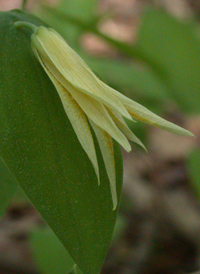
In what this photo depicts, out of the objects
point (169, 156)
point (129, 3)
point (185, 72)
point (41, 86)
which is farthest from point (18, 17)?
point (129, 3)

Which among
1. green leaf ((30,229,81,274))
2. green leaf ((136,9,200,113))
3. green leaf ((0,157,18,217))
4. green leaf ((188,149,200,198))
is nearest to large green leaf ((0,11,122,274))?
green leaf ((0,157,18,217))

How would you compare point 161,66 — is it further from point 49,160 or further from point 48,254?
point 49,160

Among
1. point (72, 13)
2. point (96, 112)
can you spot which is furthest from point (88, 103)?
point (72, 13)

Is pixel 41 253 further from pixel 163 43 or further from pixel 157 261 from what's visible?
pixel 163 43

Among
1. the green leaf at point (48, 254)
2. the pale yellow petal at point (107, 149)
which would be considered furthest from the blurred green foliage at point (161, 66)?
the pale yellow petal at point (107, 149)

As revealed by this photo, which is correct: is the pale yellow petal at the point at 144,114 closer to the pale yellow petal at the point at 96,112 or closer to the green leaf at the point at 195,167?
the pale yellow petal at the point at 96,112

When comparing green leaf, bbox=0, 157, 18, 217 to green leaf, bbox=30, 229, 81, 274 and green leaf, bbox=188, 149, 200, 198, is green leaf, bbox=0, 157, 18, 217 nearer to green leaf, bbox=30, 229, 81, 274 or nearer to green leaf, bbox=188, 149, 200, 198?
green leaf, bbox=30, 229, 81, 274
